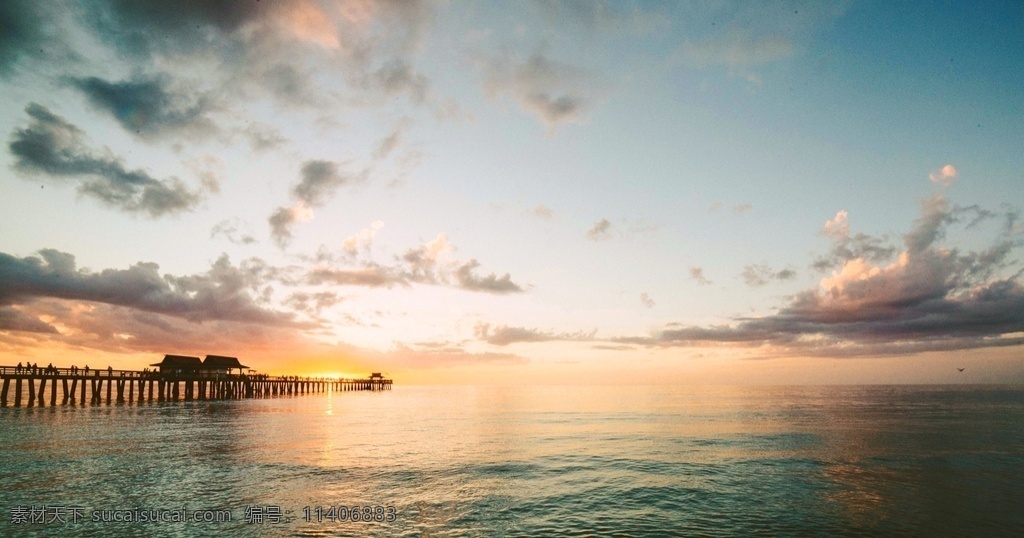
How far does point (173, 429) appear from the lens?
4816 centimetres

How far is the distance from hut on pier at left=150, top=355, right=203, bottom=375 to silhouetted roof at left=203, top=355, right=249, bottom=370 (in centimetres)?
162

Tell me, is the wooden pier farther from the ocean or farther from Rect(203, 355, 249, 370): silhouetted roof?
the ocean

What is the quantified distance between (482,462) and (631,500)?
12.6 metres

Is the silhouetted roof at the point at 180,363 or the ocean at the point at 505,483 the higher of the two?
the silhouetted roof at the point at 180,363

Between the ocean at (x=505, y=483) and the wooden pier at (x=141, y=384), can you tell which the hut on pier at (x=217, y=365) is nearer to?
the wooden pier at (x=141, y=384)

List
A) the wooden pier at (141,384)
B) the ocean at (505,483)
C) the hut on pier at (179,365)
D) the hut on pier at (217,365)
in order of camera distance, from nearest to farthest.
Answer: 1. the ocean at (505,483)
2. the wooden pier at (141,384)
3. the hut on pier at (179,365)
4. the hut on pier at (217,365)

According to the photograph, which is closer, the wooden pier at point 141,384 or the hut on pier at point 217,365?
the wooden pier at point 141,384

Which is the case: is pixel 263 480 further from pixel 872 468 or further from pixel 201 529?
pixel 872 468

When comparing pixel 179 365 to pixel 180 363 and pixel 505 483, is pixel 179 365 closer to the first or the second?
pixel 180 363

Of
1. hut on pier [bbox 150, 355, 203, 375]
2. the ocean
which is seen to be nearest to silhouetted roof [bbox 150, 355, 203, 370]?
hut on pier [bbox 150, 355, 203, 375]

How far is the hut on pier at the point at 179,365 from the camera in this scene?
3666 inches

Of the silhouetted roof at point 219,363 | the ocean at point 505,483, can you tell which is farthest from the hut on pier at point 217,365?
the ocean at point 505,483

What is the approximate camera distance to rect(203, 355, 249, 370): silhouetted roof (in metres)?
100

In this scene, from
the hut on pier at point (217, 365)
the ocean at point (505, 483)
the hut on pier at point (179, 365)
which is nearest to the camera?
the ocean at point (505, 483)
